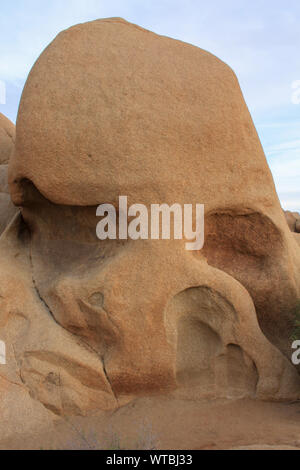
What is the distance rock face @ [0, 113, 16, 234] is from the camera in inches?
219

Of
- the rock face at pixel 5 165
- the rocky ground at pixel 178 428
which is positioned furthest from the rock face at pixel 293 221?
the rocky ground at pixel 178 428

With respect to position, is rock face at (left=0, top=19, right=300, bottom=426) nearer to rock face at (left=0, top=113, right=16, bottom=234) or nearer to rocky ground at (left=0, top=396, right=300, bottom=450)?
rocky ground at (left=0, top=396, right=300, bottom=450)

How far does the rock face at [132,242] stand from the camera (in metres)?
4.02

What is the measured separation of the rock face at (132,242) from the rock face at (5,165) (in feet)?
3.07

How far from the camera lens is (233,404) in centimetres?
426

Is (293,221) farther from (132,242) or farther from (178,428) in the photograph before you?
(178,428)

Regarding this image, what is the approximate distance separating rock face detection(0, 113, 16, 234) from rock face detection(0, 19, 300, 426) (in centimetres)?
94

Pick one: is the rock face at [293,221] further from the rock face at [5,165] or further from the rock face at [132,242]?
the rock face at [5,165]

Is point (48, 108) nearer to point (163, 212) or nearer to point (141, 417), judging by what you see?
point (163, 212)

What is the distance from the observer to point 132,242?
4098 millimetres

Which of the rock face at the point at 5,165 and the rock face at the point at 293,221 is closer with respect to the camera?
the rock face at the point at 5,165

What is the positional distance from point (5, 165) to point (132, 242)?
346cm

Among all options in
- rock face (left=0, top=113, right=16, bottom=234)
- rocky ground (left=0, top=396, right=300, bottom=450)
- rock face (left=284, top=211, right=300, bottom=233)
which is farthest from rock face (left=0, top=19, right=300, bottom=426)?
rock face (left=284, top=211, right=300, bottom=233)

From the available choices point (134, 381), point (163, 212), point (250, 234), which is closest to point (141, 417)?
point (134, 381)
